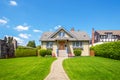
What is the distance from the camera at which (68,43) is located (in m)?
44.9

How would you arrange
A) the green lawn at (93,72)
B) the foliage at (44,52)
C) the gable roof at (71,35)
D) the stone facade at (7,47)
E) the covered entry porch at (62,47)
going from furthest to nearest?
the gable roof at (71,35) < the covered entry porch at (62,47) < the foliage at (44,52) < the stone facade at (7,47) < the green lawn at (93,72)

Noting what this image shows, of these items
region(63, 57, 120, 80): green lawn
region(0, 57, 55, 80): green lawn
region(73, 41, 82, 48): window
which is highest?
region(73, 41, 82, 48): window

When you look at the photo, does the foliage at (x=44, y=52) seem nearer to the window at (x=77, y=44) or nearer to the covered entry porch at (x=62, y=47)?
the covered entry porch at (x=62, y=47)

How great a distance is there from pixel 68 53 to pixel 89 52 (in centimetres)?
548

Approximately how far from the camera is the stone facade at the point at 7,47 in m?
35.5

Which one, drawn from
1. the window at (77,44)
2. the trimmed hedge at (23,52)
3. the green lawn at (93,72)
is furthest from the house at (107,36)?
the green lawn at (93,72)

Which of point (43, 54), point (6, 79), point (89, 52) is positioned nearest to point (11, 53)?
point (43, 54)

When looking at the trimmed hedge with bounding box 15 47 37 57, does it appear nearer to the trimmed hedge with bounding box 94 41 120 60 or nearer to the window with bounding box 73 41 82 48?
the window with bounding box 73 41 82 48

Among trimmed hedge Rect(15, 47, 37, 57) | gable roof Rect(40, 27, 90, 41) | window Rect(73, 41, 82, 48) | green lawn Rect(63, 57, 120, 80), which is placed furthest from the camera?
window Rect(73, 41, 82, 48)

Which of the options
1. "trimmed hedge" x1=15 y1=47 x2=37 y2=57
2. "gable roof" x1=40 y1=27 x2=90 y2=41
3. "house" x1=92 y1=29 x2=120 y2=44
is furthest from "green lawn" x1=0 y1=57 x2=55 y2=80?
"house" x1=92 y1=29 x2=120 y2=44

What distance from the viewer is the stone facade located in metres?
35.5

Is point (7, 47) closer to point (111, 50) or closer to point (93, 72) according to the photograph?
point (111, 50)

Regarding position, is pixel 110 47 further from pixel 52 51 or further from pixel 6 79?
pixel 6 79

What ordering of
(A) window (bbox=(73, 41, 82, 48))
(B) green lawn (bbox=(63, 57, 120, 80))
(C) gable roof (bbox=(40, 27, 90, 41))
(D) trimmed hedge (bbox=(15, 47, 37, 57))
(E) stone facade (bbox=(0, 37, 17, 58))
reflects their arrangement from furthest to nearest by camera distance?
(A) window (bbox=(73, 41, 82, 48)), (C) gable roof (bbox=(40, 27, 90, 41)), (D) trimmed hedge (bbox=(15, 47, 37, 57)), (E) stone facade (bbox=(0, 37, 17, 58)), (B) green lawn (bbox=(63, 57, 120, 80))
